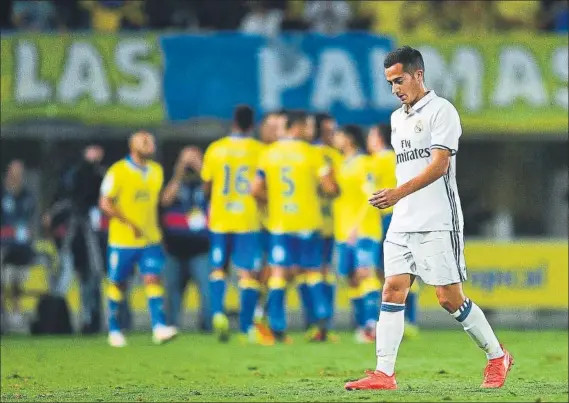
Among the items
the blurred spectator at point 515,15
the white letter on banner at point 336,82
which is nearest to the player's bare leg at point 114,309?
the white letter on banner at point 336,82

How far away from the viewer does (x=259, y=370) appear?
36.0ft

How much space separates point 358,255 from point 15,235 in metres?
4.65

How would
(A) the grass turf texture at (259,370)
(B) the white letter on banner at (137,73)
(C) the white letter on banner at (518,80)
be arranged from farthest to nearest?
1. (C) the white letter on banner at (518,80)
2. (B) the white letter on banner at (137,73)
3. (A) the grass turf texture at (259,370)

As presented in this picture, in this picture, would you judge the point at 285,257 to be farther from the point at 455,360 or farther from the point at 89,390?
the point at 89,390

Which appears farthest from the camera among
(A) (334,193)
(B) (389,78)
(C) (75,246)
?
(C) (75,246)

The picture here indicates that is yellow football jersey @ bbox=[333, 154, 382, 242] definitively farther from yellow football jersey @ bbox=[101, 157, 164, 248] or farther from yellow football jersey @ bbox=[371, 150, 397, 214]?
yellow football jersey @ bbox=[101, 157, 164, 248]

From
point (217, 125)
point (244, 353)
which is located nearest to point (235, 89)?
point (217, 125)

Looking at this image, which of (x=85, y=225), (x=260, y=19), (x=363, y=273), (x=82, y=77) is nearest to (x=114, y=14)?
(x=82, y=77)

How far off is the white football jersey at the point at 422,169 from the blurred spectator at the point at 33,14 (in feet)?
33.4

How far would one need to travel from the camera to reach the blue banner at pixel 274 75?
1725cm

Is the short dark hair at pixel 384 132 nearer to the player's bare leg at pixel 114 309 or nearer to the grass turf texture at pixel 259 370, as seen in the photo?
the grass turf texture at pixel 259 370

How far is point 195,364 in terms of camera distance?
11.7 meters

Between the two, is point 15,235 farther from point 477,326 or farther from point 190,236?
point 477,326

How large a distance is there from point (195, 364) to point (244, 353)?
1.09m
